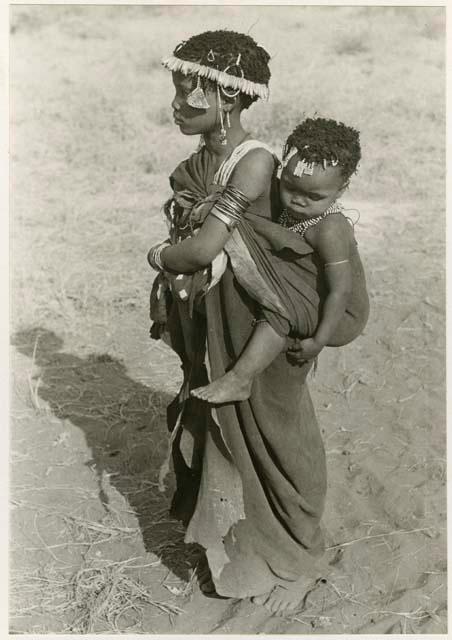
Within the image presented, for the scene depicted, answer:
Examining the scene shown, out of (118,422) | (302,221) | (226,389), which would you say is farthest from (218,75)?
(118,422)

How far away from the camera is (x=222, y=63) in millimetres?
2184

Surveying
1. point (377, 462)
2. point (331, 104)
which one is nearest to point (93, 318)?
point (377, 462)

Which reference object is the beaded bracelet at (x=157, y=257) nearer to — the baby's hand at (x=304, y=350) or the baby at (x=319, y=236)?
the baby at (x=319, y=236)

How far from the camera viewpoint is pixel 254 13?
868 cm

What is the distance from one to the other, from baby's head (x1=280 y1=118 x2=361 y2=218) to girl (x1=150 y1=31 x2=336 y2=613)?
88 mm

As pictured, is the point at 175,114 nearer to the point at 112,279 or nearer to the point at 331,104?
the point at 112,279

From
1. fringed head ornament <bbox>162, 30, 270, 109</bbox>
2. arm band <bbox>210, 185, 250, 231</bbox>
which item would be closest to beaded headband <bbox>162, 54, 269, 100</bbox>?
fringed head ornament <bbox>162, 30, 270, 109</bbox>

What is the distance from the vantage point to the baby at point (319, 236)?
2.15 m

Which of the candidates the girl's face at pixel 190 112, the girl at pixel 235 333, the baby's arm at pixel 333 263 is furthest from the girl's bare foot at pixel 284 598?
the girl's face at pixel 190 112

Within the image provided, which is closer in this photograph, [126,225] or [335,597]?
[335,597]

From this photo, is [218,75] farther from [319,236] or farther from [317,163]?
[319,236]

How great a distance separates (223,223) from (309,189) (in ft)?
0.88

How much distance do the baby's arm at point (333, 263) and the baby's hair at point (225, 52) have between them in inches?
19.5

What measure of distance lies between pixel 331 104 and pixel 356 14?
172 cm
